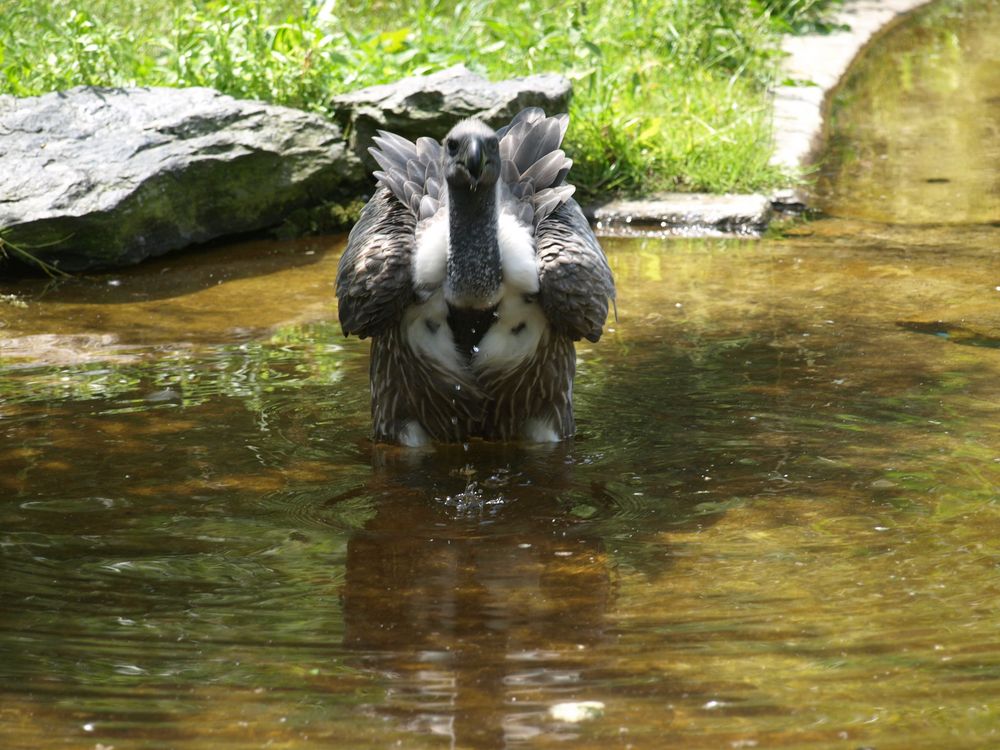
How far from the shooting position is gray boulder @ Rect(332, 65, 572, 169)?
8.68m

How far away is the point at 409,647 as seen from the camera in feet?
11.8

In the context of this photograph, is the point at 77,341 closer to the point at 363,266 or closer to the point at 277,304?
the point at 277,304

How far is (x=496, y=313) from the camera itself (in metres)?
5.03

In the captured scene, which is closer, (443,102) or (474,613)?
(474,613)

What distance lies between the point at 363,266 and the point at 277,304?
2467 mm

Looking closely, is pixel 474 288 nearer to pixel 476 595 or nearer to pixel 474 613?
pixel 476 595

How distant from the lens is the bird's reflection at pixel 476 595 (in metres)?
3.26

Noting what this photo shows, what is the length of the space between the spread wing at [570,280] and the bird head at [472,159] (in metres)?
0.31

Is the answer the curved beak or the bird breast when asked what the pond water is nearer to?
the bird breast

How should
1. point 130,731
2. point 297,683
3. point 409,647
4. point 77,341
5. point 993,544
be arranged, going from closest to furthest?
point 130,731 < point 297,683 < point 409,647 < point 993,544 < point 77,341

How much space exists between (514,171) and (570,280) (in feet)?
2.01

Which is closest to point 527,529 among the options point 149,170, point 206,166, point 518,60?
point 149,170

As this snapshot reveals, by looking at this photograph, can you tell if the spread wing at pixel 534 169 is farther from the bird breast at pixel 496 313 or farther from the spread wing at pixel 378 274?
the spread wing at pixel 378 274

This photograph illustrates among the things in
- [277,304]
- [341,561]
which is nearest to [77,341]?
[277,304]
